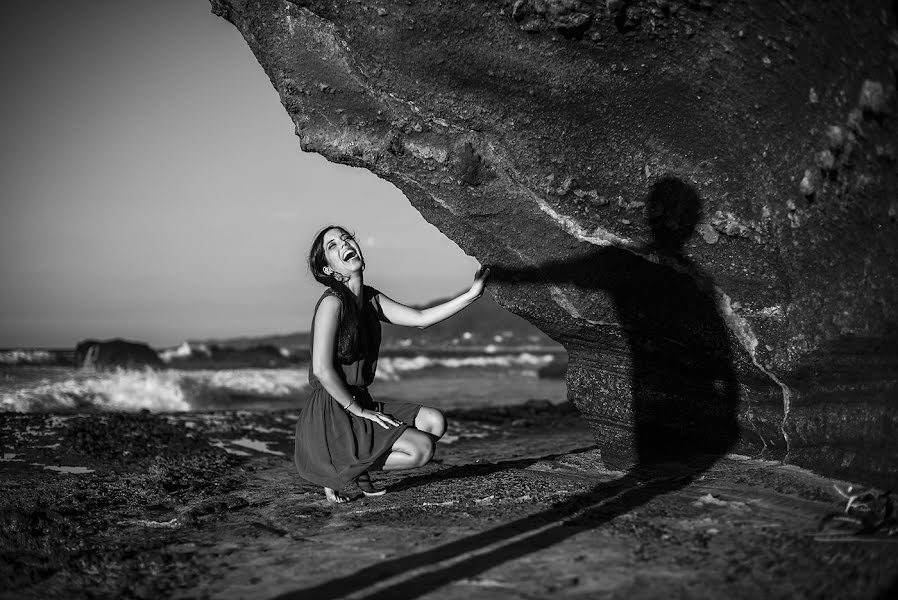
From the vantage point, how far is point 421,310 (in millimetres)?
4949

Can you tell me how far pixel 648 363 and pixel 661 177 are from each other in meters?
1.74

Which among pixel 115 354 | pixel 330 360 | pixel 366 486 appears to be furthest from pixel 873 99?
pixel 115 354

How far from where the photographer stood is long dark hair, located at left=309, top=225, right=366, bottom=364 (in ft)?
14.6

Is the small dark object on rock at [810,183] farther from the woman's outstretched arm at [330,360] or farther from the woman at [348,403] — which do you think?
the woman's outstretched arm at [330,360]

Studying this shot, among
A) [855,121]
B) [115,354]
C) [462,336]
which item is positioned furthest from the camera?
[462,336]

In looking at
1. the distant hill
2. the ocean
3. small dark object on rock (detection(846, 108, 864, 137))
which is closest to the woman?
small dark object on rock (detection(846, 108, 864, 137))

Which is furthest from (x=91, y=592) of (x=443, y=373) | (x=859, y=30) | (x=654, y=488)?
(x=443, y=373)

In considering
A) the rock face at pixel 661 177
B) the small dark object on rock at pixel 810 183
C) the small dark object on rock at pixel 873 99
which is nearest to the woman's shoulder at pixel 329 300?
the rock face at pixel 661 177

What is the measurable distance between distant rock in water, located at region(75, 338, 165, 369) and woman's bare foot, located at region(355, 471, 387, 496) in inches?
869

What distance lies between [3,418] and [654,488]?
860cm

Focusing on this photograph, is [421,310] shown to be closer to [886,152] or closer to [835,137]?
[835,137]

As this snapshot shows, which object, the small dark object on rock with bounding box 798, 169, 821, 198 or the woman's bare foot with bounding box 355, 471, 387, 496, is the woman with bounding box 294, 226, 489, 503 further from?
the small dark object on rock with bounding box 798, 169, 821, 198

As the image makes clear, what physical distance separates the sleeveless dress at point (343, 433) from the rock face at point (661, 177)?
1688mm

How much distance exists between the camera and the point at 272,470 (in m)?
6.53
